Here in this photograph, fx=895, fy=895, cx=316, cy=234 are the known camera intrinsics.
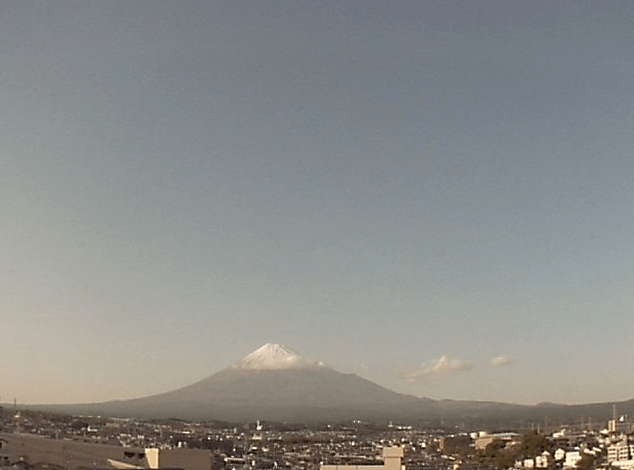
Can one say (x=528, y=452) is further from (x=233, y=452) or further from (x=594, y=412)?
(x=594, y=412)

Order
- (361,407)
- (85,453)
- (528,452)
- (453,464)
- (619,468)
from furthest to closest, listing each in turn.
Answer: (361,407), (528,452), (453,464), (619,468), (85,453)

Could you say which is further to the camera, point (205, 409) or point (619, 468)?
point (205, 409)

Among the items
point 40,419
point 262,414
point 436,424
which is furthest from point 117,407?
point 40,419

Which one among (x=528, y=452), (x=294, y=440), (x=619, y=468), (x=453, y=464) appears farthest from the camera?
(x=294, y=440)

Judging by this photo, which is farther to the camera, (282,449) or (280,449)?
(282,449)

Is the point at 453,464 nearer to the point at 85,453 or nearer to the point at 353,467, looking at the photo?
the point at 353,467

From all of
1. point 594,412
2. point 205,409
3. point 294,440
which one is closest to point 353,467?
point 294,440

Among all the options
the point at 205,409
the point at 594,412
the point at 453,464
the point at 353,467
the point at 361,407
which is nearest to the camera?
the point at 353,467

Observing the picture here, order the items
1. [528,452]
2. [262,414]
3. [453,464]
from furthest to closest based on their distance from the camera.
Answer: [262,414]
[528,452]
[453,464]

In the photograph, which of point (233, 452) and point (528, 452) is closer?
point (233, 452)
